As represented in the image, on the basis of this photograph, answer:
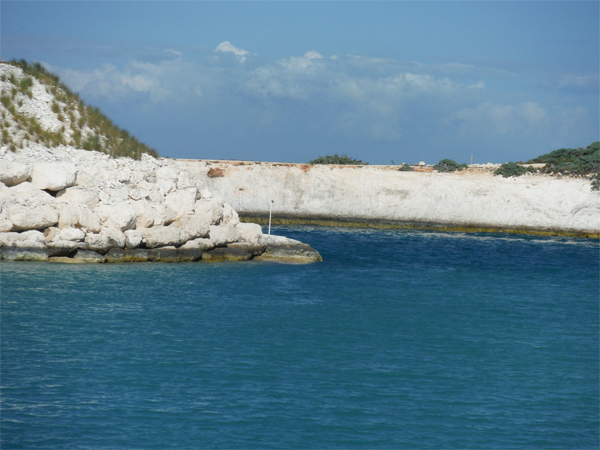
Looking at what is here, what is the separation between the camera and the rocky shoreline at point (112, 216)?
92.8 feet

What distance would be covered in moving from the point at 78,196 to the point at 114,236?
8.26 feet

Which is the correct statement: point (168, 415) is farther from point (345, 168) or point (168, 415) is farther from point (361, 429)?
point (345, 168)

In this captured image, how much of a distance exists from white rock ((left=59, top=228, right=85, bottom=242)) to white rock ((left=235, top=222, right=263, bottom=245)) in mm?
9383

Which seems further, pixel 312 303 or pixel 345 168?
pixel 345 168

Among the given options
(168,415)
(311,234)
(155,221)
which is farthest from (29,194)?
(311,234)

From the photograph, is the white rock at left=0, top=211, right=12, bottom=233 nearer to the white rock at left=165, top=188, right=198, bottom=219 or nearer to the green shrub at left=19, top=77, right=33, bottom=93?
the white rock at left=165, top=188, right=198, bottom=219

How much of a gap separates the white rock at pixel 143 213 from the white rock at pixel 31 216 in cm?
392

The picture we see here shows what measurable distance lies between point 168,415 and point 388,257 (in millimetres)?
28507

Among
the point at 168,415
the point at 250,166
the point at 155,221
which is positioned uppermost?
the point at 250,166

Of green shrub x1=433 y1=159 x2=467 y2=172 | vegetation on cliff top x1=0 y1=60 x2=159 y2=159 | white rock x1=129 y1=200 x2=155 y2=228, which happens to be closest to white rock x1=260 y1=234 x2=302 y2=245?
white rock x1=129 y1=200 x2=155 y2=228

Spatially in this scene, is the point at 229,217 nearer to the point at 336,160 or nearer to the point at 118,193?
the point at 118,193

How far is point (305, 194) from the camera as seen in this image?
6962 centimetres

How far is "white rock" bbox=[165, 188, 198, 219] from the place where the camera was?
108 ft

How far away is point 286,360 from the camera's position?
694 inches
